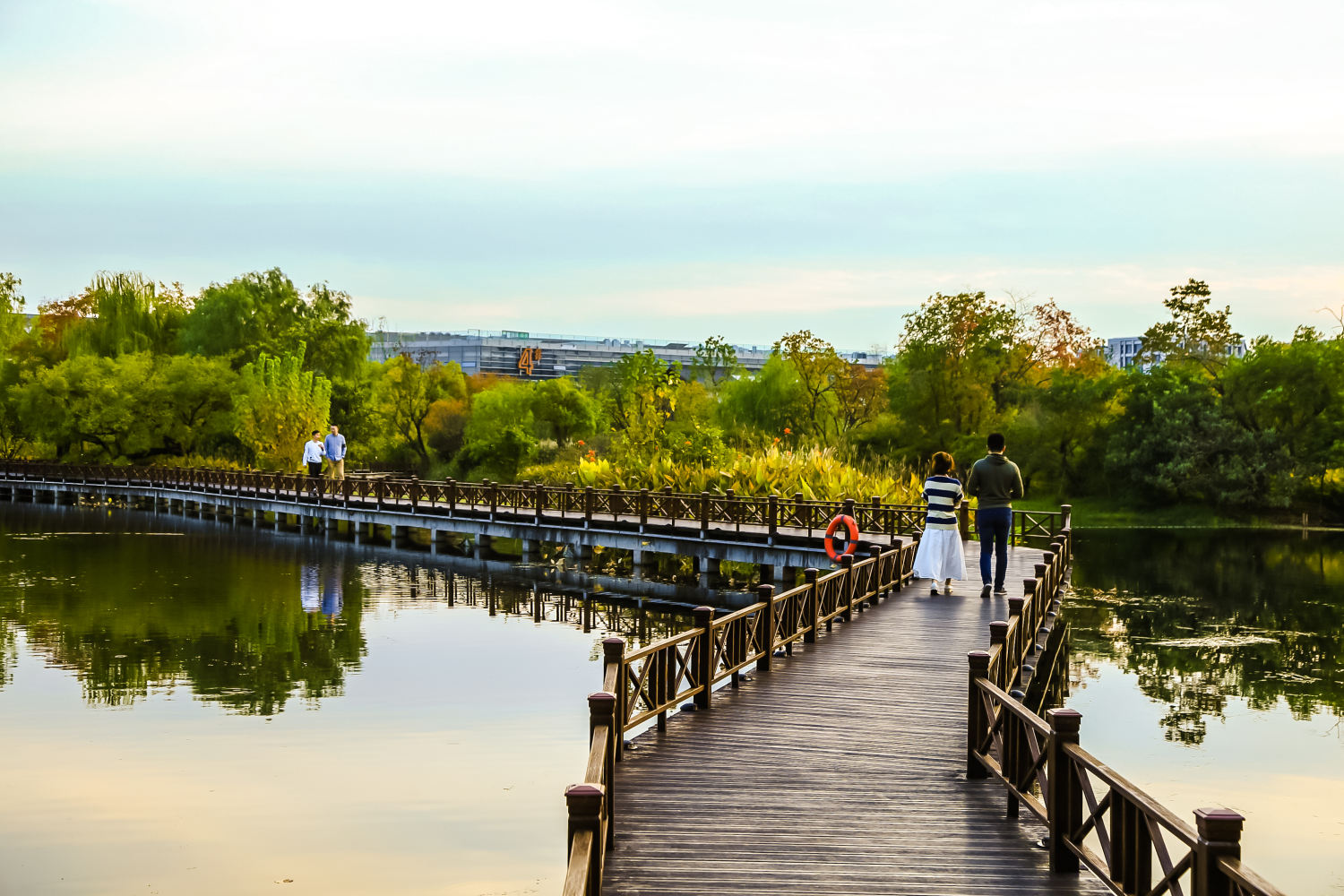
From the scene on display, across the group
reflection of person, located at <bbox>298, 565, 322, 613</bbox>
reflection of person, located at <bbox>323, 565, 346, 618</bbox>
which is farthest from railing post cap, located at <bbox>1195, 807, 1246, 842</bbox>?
reflection of person, located at <bbox>298, 565, 322, 613</bbox>

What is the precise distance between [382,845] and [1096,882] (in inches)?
244

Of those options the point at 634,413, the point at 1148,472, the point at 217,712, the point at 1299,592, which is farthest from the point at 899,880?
the point at 1148,472

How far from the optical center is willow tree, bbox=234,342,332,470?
170 feet

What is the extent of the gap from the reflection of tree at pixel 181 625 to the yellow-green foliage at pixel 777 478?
9643 millimetres

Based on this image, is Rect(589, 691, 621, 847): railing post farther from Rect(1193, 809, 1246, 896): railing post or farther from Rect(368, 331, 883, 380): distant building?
Rect(368, 331, 883, 380): distant building

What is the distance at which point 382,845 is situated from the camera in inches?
410

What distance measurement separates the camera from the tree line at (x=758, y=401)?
4922 centimetres

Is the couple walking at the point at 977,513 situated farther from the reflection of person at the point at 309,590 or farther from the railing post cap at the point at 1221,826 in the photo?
the reflection of person at the point at 309,590

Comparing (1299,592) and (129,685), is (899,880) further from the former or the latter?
(1299,592)

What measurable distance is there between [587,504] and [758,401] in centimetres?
3292

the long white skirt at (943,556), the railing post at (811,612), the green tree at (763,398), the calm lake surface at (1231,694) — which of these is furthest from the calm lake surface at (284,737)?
the green tree at (763,398)

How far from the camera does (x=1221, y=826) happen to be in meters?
4.94

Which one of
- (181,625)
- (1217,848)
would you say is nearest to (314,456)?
(181,625)

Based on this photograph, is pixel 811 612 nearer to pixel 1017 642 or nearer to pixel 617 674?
pixel 1017 642
